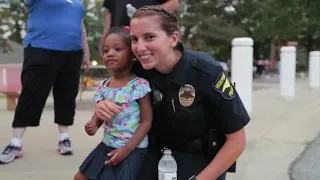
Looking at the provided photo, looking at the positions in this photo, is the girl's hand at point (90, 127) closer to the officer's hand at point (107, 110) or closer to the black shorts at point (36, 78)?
the officer's hand at point (107, 110)

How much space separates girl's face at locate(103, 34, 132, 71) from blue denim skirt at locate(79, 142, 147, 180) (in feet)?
1.36

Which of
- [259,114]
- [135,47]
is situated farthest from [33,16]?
[259,114]

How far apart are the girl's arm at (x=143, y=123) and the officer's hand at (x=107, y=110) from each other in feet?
0.37

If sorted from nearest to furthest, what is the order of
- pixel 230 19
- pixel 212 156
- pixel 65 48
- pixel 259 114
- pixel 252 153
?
pixel 212 156 < pixel 65 48 < pixel 252 153 < pixel 259 114 < pixel 230 19

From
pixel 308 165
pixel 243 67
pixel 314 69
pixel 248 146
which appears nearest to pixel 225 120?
pixel 308 165

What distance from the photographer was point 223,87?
6.39 feet

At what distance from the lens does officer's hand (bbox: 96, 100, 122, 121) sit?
2.02 metres

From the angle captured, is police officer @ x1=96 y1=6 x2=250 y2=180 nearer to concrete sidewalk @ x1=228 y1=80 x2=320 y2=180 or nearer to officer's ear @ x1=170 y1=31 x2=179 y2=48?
officer's ear @ x1=170 y1=31 x2=179 y2=48

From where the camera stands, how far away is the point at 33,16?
3570 millimetres

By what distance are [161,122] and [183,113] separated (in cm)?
16

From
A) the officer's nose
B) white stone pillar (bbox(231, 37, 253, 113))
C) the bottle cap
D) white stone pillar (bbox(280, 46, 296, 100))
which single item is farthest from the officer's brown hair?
white stone pillar (bbox(280, 46, 296, 100))

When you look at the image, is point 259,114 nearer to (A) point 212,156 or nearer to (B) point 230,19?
(A) point 212,156

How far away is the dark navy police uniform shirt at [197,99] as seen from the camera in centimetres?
194

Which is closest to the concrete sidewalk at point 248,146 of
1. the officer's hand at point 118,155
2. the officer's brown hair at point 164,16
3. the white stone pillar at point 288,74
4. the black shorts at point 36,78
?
the black shorts at point 36,78
